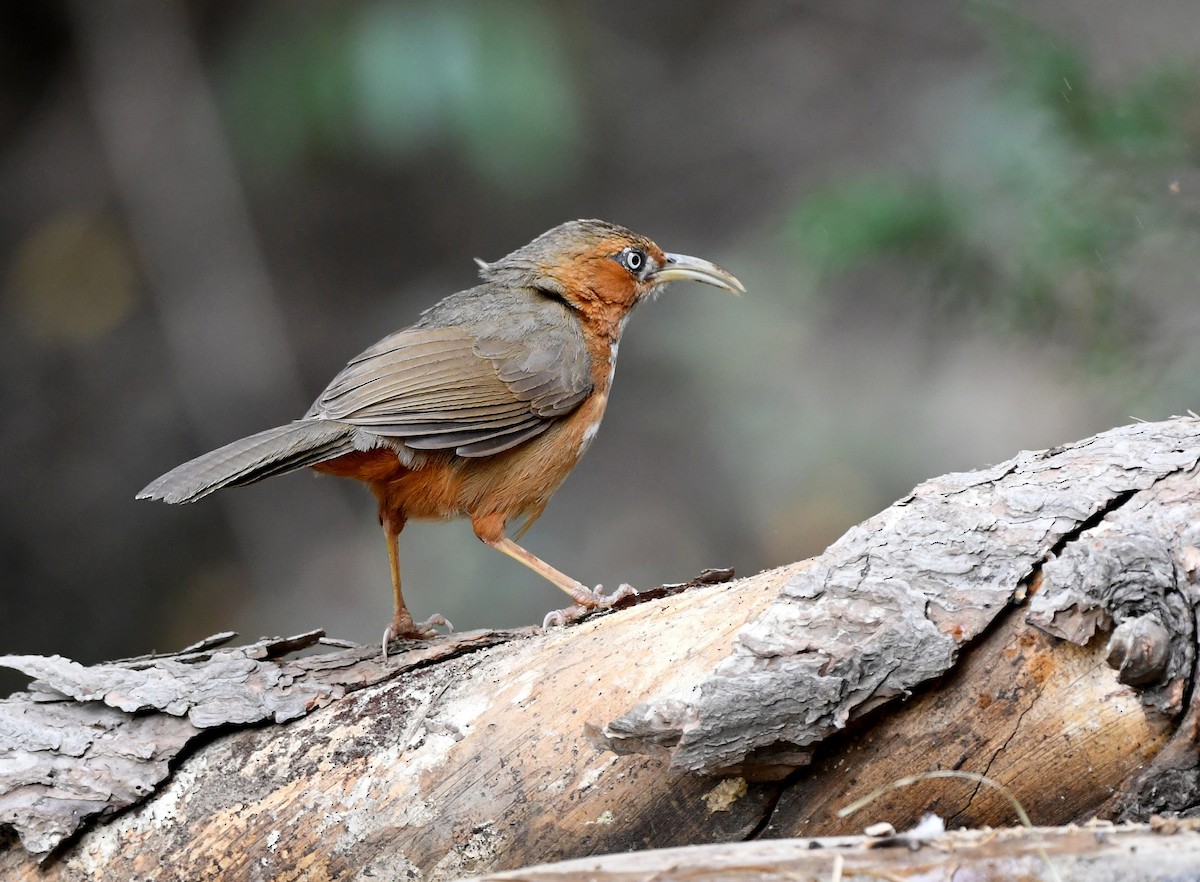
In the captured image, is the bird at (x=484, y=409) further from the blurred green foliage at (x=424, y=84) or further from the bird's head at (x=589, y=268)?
the blurred green foliage at (x=424, y=84)

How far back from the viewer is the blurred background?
6.49 m

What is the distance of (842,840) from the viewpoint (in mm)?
2205

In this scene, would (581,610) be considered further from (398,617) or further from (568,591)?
(398,617)

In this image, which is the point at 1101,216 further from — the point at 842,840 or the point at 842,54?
the point at 842,54

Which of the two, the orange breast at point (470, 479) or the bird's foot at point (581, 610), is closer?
the bird's foot at point (581, 610)

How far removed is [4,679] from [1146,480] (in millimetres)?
5619

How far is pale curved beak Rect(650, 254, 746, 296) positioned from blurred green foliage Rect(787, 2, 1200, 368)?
35 centimetres

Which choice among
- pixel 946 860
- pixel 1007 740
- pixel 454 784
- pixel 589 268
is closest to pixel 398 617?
pixel 454 784

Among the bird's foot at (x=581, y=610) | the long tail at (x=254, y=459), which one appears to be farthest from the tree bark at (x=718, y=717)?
the long tail at (x=254, y=459)

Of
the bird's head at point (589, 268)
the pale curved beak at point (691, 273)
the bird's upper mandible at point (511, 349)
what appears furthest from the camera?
the pale curved beak at point (691, 273)

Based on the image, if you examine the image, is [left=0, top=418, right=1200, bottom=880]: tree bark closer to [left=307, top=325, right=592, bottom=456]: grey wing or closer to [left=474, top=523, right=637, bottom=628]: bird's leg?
[left=474, top=523, right=637, bottom=628]: bird's leg

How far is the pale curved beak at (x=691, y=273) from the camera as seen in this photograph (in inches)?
201

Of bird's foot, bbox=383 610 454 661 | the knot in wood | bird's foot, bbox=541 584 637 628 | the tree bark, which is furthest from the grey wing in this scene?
the knot in wood

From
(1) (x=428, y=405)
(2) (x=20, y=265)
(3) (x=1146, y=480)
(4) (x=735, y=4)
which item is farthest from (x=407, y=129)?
(3) (x=1146, y=480)
